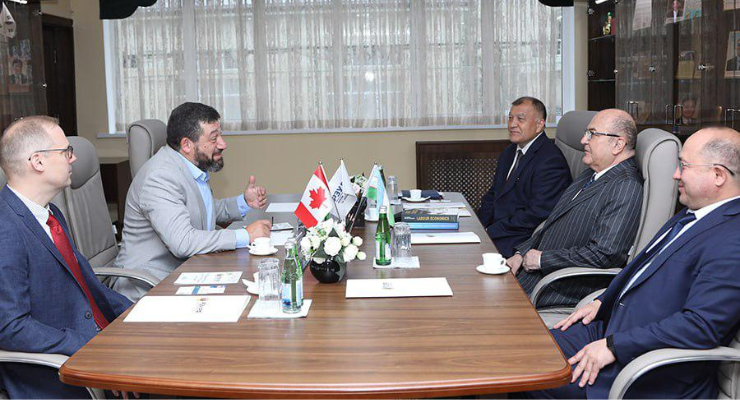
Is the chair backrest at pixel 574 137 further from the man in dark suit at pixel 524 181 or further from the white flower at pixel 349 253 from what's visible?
the white flower at pixel 349 253

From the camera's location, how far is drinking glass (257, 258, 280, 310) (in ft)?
7.21

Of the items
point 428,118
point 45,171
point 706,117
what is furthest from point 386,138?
point 45,171

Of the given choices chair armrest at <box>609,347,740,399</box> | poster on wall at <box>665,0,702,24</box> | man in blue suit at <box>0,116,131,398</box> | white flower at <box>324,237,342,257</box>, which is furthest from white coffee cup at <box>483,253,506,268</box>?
poster on wall at <box>665,0,702,24</box>

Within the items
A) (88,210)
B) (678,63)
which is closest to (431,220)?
(88,210)

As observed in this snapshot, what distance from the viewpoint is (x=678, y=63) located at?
4398 mm

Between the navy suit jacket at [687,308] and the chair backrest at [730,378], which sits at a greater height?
the navy suit jacket at [687,308]

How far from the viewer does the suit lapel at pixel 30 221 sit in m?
2.26

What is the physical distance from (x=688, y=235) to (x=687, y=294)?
173 millimetres

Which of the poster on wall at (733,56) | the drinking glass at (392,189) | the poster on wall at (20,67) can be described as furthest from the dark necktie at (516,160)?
the poster on wall at (20,67)

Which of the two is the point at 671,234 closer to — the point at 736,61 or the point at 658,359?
the point at 658,359

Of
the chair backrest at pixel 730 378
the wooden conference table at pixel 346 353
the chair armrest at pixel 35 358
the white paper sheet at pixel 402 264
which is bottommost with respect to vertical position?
the chair backrest at pixel 730 378

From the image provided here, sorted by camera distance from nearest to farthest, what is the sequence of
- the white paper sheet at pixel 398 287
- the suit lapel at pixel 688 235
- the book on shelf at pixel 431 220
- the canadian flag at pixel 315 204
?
the suit lapel at pixel 688 235, the white paper sheet at pixel 398 287, the canadian flag at pixel 315 204, the book on shelf at pixel 431 220

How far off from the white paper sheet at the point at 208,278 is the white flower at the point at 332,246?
36 centimetres

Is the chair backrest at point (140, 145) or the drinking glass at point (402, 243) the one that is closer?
the drinking glass at point (402, 243)
